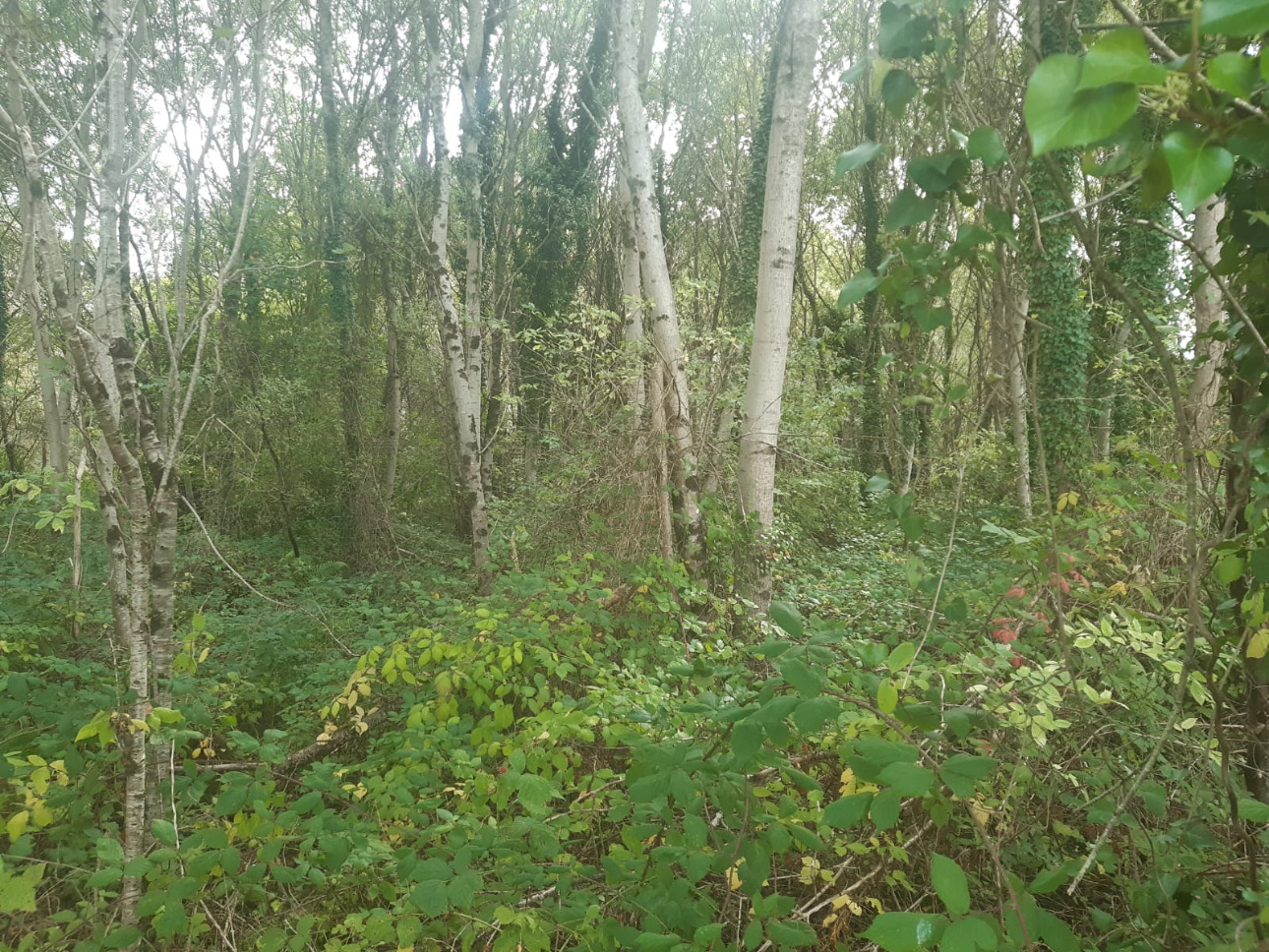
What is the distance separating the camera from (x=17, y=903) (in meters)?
1.83

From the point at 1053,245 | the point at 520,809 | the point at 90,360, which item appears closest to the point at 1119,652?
the point at 520,809

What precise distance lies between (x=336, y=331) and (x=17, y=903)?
11.3m

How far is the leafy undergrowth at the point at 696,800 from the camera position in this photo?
4.87 feet

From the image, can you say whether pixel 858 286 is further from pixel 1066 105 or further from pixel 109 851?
pixel 109 851

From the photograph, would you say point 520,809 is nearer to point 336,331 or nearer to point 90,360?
point 90,360

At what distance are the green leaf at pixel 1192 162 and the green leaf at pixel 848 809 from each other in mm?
1082

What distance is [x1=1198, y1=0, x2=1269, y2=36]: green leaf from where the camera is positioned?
545 millimetres

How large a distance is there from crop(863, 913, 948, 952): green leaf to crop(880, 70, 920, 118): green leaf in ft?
4.61

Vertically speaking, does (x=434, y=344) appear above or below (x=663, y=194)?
below

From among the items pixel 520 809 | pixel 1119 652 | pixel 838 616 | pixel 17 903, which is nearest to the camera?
pixel 17 903

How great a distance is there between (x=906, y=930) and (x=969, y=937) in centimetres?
9

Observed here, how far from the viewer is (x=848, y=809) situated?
4.08ft

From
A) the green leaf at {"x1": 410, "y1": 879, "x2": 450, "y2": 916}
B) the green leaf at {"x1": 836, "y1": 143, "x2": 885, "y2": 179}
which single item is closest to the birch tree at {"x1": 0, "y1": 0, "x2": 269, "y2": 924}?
the green leaf at {"x1": 410, "y1": 879, "x2": 450, "y2": 916}

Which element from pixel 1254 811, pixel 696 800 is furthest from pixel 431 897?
pixel 1254 811
